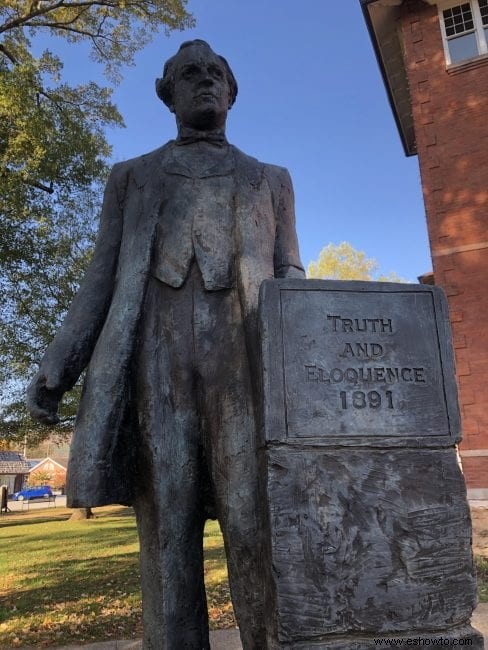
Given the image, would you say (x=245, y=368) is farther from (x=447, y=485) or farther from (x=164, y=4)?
(x=164, y=4)

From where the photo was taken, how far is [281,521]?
1.79 metres

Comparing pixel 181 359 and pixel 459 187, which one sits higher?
pixel 459 187

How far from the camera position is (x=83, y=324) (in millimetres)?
2375

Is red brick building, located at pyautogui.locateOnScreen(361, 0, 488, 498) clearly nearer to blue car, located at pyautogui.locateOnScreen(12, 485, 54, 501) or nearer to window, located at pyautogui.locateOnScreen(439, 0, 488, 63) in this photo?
window, located at pyautogui.locateOnScreen(439, 0, 488, 63)

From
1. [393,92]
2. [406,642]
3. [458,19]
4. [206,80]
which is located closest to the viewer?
[406,642]

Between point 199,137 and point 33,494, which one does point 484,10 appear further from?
point 33,494

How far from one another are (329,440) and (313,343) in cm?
32

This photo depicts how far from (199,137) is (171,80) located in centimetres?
32

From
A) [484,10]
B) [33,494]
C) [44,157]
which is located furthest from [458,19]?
[33,494]

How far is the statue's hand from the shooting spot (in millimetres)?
2230

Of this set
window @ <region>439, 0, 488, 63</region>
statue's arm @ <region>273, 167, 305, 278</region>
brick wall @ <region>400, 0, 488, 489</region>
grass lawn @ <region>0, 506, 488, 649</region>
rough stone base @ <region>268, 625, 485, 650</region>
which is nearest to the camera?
rough stone base @ <region>268, 625, 485, 650</region>

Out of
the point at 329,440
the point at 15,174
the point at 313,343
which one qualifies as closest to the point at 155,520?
the point at 329,440

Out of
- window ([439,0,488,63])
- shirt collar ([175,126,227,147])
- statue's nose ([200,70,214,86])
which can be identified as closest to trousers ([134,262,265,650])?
shirt collar ([175,126,227,147])

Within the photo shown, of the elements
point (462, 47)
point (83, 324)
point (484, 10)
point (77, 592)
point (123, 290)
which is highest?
point (484, 10)
